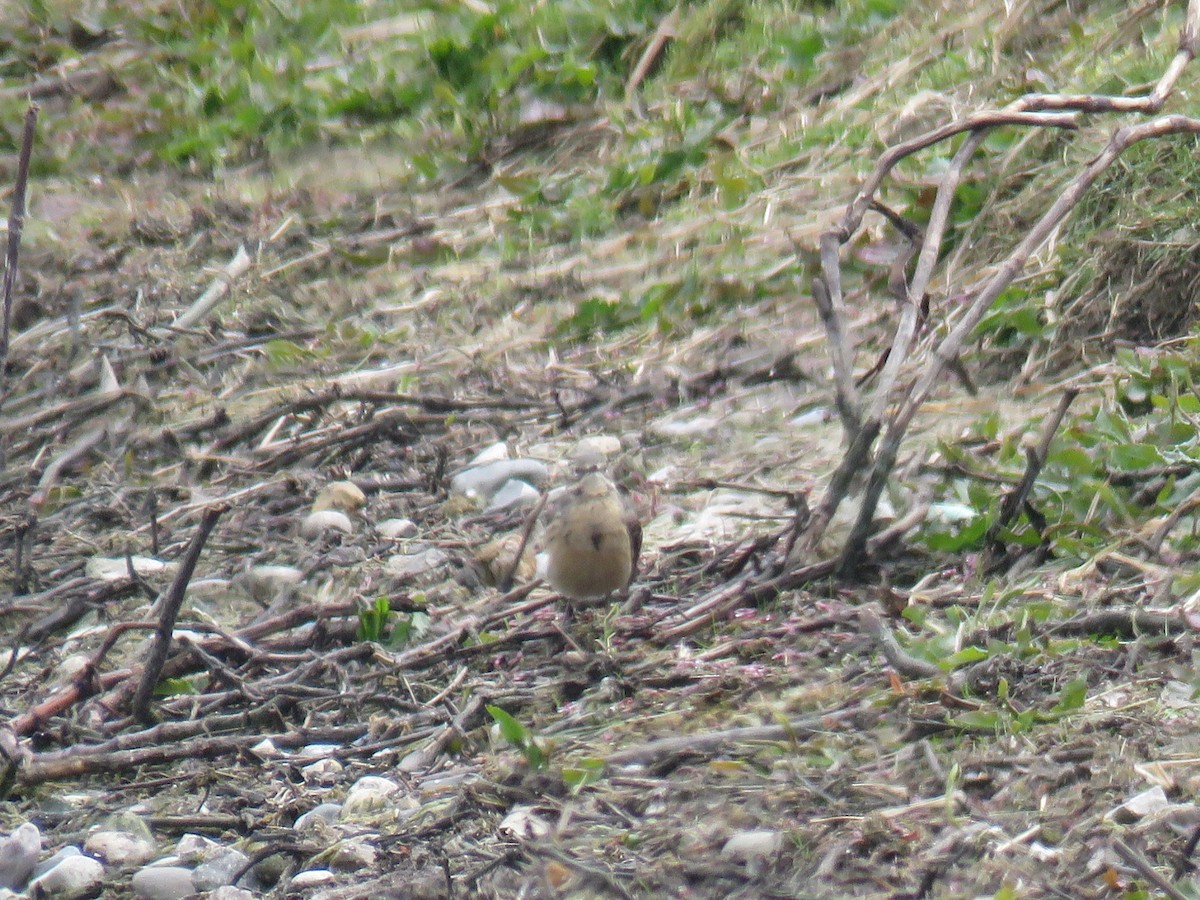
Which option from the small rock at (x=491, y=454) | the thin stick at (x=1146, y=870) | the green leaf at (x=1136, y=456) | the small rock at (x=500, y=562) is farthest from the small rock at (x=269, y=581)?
the thin stick at (x=1146, y=870)

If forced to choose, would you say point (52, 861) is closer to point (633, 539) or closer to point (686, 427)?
point (633, 539)

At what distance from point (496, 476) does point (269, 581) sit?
3.05ft

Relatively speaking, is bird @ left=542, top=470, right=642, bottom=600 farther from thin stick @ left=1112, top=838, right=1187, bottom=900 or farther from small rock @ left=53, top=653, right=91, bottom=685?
thin stick @ left=1112, top=838, right=1187, bottom=900

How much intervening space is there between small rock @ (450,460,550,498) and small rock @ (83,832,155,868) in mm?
2212

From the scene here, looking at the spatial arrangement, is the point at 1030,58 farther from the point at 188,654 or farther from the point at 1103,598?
the point at 188,654

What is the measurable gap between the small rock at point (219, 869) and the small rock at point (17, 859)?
335mm

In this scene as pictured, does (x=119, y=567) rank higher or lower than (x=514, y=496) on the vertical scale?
higher

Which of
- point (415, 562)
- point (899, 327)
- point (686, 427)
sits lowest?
point (686, 427)

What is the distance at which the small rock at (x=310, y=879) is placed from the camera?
9.64ft

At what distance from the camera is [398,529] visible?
16.3 ft

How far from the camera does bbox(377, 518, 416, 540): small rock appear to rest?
4.96 meters

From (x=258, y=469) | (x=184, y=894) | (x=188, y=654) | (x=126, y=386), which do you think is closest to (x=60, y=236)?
(x=126, y=386)

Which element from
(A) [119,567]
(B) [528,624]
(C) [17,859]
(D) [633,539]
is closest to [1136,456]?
(D) [633,539]

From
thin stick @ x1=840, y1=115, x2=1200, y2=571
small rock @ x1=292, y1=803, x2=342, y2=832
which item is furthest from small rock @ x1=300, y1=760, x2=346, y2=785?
thin stick @ x1=840, y1=115, x2=1200, y2=571
